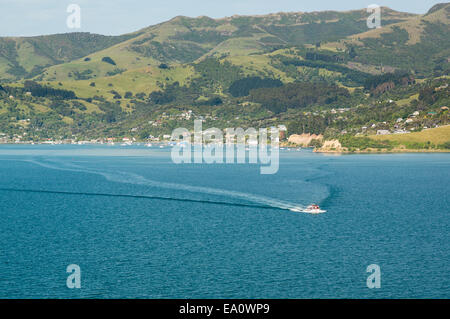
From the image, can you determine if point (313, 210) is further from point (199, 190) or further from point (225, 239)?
point (199, 190)

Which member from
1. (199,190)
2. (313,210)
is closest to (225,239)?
(313,210)

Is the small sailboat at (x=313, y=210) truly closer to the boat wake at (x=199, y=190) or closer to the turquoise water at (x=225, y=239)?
the boat wake at (x=199, y=190)

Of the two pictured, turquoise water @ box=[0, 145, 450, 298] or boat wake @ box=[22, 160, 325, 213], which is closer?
turquoise water @ box=[0, 145, 450, 298]

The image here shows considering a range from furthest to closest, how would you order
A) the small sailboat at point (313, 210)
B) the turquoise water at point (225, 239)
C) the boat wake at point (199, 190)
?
the boat wake at point (199, 190) < the small sailboat at point (313, 210) < the turquoise water at point (225, 239)

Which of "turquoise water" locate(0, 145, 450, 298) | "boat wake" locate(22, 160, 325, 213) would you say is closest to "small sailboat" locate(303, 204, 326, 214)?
"boat wake" locate(22, 160, 325, 213)

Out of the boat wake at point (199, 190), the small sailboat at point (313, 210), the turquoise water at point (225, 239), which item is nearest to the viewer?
the turquoise water at point (225, 239)

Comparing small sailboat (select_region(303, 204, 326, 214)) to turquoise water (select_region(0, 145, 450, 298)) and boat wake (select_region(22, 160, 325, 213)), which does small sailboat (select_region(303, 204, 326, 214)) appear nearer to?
boat wake (select_region(22, 160, 325, 213))

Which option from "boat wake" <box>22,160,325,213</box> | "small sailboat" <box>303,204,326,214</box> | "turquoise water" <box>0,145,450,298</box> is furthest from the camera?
"boat wake" <box>22,160,325,213</box>

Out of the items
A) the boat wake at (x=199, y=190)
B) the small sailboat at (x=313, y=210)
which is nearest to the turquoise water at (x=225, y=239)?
the boat wake at (x=199, y=190)
